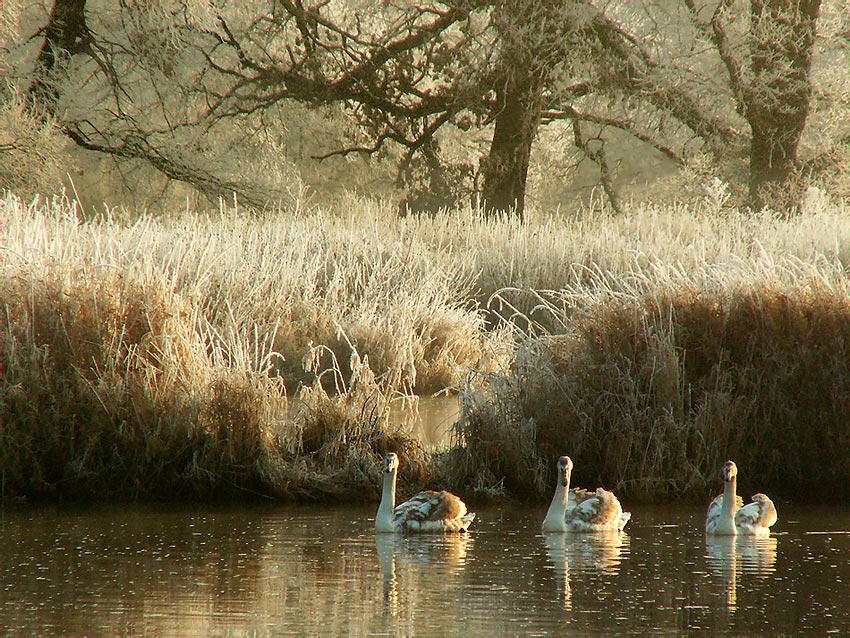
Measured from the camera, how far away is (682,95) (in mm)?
25000

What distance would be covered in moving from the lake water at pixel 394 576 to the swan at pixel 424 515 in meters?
0.10

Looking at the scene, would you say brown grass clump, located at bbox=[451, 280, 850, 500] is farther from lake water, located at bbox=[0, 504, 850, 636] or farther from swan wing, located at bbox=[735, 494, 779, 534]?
swan wing, located at bbox=[735, 494, 779, 534]

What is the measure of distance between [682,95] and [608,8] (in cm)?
331

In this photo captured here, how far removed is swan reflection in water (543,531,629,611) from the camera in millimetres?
6793

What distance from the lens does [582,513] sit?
7965 millimetres

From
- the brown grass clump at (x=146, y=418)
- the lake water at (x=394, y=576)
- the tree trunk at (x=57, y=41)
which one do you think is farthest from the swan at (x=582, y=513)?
the tree trunk at (x=57, y=41)

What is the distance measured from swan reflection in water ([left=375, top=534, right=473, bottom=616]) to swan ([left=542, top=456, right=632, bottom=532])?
595 mm

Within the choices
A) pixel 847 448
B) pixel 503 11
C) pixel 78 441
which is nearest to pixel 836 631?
pixel 847 448

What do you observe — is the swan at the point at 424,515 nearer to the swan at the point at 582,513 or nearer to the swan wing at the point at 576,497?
the swan at the point at 582,513

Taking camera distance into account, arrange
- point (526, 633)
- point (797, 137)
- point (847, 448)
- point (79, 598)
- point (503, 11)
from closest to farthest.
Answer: point (526, 633) → point (79, 598) → point (847, 448) → point (503, 11) → point (797, 137)

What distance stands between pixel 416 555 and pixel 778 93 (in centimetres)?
2071

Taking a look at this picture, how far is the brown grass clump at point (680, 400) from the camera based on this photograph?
937 cm

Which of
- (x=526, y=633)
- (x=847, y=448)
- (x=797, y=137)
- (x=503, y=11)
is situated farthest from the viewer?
(x=797, y=137)

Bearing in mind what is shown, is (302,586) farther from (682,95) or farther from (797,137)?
(797,137)
